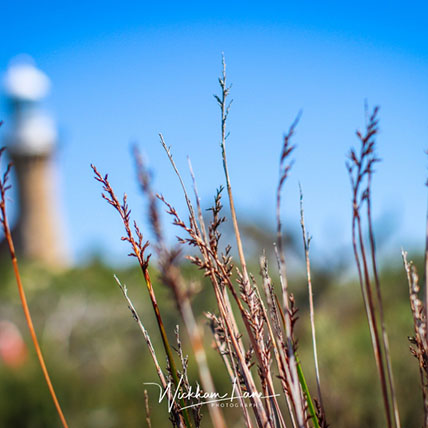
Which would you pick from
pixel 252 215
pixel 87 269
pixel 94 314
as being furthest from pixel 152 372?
pixel 87 269

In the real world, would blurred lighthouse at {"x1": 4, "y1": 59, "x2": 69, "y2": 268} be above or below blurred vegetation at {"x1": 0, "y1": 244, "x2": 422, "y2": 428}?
above

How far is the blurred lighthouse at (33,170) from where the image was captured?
3572cm

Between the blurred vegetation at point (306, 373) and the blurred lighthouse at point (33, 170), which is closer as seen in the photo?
the blurred vegetation at point (306, 373)

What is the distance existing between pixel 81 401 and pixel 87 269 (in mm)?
16617

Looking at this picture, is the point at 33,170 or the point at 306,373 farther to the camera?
the point at 33,170

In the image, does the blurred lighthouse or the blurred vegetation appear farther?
the blurred lighthouse

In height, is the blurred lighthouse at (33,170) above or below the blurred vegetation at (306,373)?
above

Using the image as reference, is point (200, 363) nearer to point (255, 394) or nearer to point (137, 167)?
point (255, 394)

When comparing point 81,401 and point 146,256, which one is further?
point 81,401

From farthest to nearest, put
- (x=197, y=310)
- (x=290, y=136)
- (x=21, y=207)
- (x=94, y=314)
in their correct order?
(x=21, y=207) → (x=94, y=314) → (x=197, y=310) → (x=290, y=136)

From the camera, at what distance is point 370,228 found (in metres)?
1.11

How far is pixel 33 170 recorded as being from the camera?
121ft

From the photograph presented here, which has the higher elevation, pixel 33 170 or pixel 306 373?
pixel 33 170

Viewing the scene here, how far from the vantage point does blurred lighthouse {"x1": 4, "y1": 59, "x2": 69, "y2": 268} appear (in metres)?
35.7
